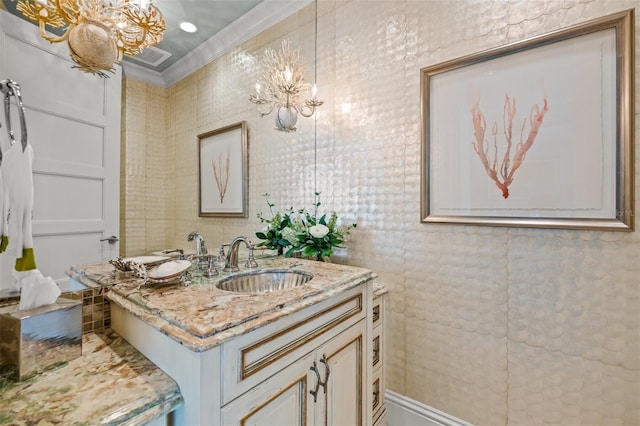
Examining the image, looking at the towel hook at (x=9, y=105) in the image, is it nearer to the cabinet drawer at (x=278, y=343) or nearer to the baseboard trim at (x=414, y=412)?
the cabinet drawer at (x=278, y=343)

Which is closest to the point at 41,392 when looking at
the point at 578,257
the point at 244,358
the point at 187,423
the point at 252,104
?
the point at 187,423

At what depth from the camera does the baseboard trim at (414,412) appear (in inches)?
55.8

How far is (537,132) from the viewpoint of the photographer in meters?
1.19

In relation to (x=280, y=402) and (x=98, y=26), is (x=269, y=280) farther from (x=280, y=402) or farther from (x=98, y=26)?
(x=98, y=26)

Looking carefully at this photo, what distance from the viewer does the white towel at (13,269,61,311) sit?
731 mm

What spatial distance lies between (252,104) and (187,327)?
47.1 inches

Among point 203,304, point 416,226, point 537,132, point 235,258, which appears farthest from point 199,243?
point 537,132

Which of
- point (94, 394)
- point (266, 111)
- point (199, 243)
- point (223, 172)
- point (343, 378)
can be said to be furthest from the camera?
point (266, 111)

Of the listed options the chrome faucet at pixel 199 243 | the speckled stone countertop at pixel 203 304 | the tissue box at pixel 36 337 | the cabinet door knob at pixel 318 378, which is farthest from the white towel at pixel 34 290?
the cabinet door knob at pixel 318 378

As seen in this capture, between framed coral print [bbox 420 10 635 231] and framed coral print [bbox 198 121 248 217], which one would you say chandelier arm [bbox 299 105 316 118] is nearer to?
framed coral print [bbox 198 121 248 217]

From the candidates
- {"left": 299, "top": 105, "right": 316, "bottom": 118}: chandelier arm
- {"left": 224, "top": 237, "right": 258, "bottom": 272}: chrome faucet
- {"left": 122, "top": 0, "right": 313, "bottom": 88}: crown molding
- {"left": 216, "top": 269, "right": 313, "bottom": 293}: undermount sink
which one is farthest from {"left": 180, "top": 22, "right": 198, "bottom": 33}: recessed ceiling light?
{"left": 216, "top": 269, "right": 313, "bottom": 293}: undermount sink

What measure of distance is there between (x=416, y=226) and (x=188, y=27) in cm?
134

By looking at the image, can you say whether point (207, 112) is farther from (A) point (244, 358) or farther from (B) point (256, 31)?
(A) point (244, 358)

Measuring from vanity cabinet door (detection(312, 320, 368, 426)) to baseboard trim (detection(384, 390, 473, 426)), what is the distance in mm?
390
